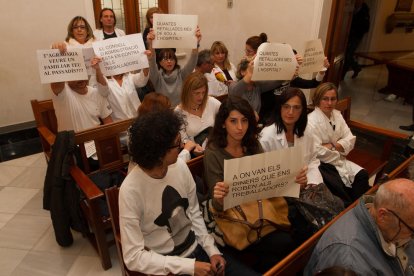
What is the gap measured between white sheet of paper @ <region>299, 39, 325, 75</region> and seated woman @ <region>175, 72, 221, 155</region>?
1.10 meters

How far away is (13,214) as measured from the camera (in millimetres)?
3088

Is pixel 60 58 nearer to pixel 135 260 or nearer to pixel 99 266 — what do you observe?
pixel 99 266

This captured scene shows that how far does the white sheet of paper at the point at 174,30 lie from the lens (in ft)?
10.4

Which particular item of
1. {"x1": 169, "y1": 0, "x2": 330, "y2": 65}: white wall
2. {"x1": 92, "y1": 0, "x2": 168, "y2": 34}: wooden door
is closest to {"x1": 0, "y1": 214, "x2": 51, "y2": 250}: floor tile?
{"x1": 92, "y1": 0, "x2": 168, "y2": 34}: wooden door

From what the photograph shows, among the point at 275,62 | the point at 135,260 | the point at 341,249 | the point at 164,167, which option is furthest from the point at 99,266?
the point at 275,62

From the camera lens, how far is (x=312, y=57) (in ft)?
10.8

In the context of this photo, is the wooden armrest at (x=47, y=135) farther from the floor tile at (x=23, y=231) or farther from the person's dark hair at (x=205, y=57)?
the person's dark hair at (x=205, y=57)

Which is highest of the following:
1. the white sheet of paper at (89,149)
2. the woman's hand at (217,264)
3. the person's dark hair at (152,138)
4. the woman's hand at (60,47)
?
the woman's hand at (60,47)

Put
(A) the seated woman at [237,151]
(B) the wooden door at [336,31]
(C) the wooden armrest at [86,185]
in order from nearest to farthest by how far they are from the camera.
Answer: (A) the seated woman at [237,151], (C) the wooden armrest at [86,185], (B) the wooden door at [336,31]

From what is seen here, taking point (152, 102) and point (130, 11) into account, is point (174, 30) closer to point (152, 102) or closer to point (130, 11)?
point (152, 102)

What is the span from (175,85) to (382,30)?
8280 mm

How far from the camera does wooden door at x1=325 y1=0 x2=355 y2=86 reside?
490 centimetres

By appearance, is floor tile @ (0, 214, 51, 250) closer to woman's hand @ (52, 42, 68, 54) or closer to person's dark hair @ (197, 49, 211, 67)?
woman's hand @ (52, 42, 68, 54)

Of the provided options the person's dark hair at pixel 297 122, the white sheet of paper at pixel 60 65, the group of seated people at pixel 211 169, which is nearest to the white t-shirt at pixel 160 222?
the group of seated people at pixel 211 169
